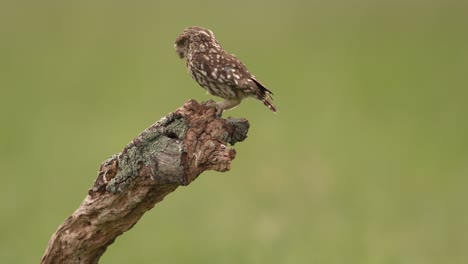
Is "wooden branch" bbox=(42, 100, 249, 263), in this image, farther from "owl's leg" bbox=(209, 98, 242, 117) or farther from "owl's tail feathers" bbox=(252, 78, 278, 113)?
"owl's tail feathers" bbox=(252, 78, 278, 113)

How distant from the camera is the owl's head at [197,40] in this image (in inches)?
258

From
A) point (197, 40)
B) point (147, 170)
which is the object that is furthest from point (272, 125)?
point (147, 170)

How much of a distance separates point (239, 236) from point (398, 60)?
12283 millimetres

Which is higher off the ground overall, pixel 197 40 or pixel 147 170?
pixel 197 40

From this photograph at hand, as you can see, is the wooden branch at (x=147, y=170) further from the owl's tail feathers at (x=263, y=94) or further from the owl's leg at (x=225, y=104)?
the owl's tail feathers at (x=263, y=94)

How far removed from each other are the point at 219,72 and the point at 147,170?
88cm

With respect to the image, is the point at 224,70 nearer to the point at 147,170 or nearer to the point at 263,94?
the point at 263,94

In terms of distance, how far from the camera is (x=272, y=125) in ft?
60.0

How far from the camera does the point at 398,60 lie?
23641mm

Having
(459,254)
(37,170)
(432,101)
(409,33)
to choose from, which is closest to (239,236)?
(459,254)

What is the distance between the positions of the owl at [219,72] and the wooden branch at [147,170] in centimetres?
34

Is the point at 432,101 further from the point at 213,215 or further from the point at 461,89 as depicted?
the point at 213,215

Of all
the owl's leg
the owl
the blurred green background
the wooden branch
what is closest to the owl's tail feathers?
the owl

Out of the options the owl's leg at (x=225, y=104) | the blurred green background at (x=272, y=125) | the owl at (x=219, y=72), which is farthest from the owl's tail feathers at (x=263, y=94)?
the blurred green background at (x=272, y=125)
